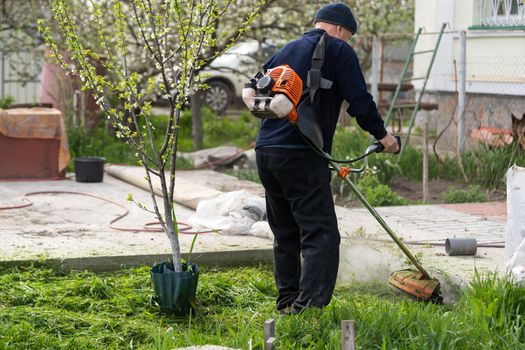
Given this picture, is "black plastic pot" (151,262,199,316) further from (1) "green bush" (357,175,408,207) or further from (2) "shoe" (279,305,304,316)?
(1) "green bush" (357,175,408,207)

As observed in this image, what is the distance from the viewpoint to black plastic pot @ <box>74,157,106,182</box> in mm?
10625

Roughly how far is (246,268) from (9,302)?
194 cm

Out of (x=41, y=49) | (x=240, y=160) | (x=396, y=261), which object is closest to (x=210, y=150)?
(x=240, y=160)

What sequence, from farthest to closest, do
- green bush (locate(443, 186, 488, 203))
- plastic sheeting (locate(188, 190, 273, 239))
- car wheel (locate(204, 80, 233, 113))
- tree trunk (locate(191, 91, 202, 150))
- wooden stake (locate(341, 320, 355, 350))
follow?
1. car wheel (locate(204, 80, 233, 113))
2. tree trunk (locate(191, 91, 202, 150))
3. green bush (locate(443, 186, 488, 203))
4. plastic sheeting (locate(188, 190, 273, 239))
5. wooden stake (locate(341, 320, 355, 350))

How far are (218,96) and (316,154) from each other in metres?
15.1

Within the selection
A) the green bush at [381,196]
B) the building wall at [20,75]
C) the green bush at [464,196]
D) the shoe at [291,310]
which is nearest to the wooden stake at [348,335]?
the shoe at [291,310]

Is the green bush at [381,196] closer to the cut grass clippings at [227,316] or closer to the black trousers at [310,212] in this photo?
the cut grass clippings at [227,316]

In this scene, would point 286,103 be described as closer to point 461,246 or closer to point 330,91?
point 330,91

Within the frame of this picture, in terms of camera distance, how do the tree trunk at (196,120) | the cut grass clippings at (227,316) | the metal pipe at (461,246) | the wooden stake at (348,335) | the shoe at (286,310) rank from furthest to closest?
1. the tree trunk at (196,120)
2. the metal pipe at (461,246)
3. the shoe at (286,310)
4. the cut grass clippings at (227,316)
5. the wooden stake at (348,335)

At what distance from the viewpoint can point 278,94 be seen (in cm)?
502

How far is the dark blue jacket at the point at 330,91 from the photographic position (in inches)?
209

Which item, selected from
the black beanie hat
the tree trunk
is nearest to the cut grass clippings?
the black beanie hat

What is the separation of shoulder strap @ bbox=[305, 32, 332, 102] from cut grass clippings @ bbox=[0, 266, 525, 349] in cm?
119

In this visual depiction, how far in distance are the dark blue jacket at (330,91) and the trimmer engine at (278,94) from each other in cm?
21
